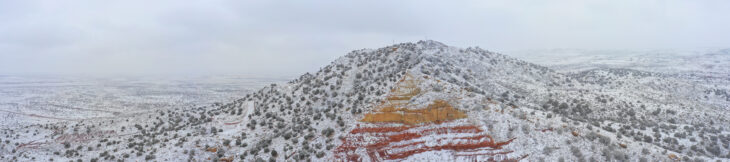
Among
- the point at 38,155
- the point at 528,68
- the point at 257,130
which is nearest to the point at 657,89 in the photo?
the point at 528,68

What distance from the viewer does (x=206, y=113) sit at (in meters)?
35.5

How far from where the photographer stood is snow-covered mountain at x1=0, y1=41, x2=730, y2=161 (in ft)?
65.8

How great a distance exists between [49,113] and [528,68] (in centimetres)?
8838

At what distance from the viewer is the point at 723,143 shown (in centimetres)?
2045

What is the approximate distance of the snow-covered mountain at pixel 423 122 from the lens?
2006cm

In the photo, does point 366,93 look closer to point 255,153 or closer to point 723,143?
point 255,153

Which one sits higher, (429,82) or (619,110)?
(429,82)

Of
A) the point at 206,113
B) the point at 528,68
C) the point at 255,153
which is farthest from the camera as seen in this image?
the point at 528,68

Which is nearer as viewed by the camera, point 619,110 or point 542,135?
point 542,135

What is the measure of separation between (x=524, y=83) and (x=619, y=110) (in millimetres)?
8626

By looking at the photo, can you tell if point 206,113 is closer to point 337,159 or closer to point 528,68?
point 337,159

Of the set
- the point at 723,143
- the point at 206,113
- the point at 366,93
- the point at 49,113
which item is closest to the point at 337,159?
the point at 366,93

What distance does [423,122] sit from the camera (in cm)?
2223

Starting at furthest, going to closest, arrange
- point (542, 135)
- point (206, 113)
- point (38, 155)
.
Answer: point (206, 113), point (38, 155), point (542, 135)
